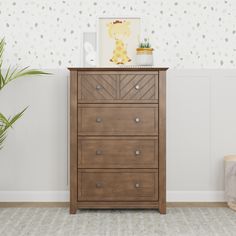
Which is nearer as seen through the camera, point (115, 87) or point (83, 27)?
point (115, 87)

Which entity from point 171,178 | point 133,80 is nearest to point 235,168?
point 171,178

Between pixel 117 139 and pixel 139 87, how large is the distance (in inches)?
17.9

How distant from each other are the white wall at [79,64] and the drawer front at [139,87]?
0.53 meters

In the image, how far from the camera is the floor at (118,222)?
10.4 feet

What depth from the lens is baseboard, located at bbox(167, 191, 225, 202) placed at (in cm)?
410

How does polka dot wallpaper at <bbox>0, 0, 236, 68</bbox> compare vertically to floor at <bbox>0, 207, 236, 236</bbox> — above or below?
above

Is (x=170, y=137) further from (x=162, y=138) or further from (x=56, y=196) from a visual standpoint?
(x=56, y=196)

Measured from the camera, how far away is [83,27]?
408cm

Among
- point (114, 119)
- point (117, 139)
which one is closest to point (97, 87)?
point (114, 119)

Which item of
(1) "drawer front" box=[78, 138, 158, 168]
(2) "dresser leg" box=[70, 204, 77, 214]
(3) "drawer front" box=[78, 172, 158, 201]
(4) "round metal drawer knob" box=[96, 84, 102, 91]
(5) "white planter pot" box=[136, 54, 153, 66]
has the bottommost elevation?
(2) "dresser leg" box=[70, 204, 77, 214]

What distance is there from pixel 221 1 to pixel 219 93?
0.84 m

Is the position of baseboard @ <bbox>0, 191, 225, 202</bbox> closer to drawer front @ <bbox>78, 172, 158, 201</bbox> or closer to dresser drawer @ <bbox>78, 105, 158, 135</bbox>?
drawer front @ <bbox>78, 172, 158, 201</bbox>

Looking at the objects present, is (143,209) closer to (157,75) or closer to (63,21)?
(157,75)

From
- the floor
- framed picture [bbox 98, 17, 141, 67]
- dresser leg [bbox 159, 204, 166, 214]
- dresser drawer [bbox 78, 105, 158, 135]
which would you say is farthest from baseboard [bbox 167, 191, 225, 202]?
framed picture [bbox 98, 17, 141, 67]
